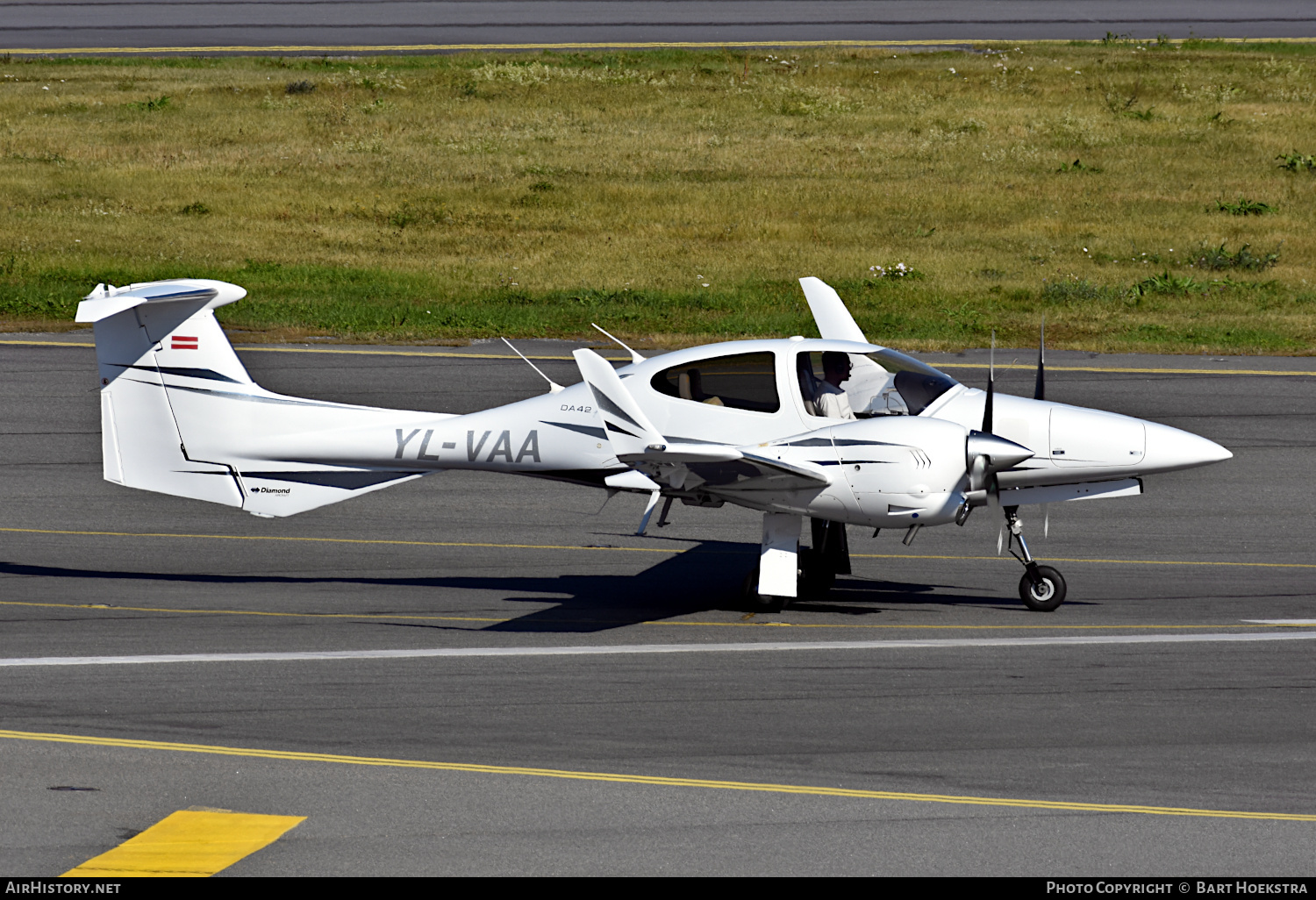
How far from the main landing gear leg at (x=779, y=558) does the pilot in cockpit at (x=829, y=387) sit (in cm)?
108

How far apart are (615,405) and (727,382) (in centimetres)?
155

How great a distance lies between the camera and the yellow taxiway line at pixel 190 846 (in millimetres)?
8742

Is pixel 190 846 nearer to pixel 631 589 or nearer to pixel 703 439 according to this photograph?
pixel 703 439

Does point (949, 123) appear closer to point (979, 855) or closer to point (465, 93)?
point (465, 93)

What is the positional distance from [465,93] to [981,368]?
27.9 meters

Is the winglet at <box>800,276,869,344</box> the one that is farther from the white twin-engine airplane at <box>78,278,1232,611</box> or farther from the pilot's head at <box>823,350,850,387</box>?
the pilot's head at <box>823,350,850,387</box>

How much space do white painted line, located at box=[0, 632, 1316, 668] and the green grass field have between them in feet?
48.7

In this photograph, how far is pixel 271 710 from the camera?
11.6 meters

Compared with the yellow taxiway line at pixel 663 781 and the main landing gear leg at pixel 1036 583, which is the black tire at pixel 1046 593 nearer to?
the main landing gear leg at pixel 1036 583

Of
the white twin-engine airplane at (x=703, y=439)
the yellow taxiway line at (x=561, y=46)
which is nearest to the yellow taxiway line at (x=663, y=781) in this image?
the white twin-engine airplane at (x=703, y=439)

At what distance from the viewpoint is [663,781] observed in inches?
397

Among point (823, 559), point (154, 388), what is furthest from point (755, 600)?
point (154, 388)

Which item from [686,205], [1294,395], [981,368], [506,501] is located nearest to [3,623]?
[506,501]

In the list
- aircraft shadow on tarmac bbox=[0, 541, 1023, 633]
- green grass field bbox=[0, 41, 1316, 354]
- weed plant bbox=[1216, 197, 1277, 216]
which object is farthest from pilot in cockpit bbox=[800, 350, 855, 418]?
weed plant bbox=[1216, 197, 1277, 216]
